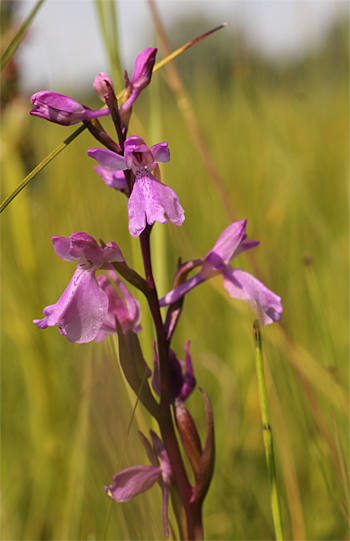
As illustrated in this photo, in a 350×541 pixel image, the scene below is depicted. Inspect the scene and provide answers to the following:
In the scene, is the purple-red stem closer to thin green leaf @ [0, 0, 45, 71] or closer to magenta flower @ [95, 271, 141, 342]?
magenta flower @ [95, 271, 141, 342]

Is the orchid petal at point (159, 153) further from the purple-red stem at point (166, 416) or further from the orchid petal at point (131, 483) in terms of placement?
the orchid petal at point (131, 483)

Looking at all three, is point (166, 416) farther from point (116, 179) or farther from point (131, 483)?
point (116, 179)

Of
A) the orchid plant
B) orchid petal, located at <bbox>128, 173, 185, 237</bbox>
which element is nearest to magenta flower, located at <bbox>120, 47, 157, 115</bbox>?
the orchid plant

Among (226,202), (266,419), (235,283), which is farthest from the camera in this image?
(226,202)

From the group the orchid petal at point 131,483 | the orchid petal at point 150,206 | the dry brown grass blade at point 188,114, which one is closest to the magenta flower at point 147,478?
the orchid petal at point 131,483

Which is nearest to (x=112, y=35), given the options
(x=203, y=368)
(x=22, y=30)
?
(x=22, y=30)

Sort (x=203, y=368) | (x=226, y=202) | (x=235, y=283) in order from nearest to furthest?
(x=235, y=283) → (x=226, y=202) → (x=203, y=368)

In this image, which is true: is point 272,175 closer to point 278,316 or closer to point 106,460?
point 278,316
